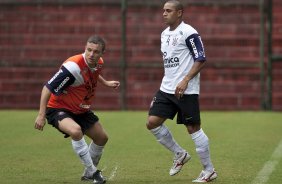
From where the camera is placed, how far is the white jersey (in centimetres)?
888

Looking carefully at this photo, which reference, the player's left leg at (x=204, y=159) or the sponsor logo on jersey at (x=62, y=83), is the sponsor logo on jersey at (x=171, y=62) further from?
the sponsor logo on jersey at (x=62, y=83)

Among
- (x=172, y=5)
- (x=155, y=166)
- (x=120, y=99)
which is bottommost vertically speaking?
(x=120, y=99)

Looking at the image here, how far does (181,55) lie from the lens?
352 inches

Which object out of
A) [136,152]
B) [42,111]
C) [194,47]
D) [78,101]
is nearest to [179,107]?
[194,47]

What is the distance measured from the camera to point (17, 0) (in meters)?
19.9

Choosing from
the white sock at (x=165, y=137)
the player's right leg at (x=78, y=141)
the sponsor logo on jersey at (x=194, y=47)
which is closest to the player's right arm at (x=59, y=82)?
the player's right leg at (x=78, y=141)

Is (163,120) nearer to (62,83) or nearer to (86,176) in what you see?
(86,176)

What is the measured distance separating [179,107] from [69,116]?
1.26 meters

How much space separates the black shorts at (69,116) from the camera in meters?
8.48

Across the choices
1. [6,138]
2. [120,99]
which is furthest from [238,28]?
[6,138]

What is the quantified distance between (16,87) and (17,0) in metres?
2.18

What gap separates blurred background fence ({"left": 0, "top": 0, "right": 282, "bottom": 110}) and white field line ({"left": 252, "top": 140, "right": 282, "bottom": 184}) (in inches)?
288

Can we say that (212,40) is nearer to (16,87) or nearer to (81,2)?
(81,2)

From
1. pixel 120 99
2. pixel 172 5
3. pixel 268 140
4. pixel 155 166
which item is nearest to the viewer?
pixel 172 5
